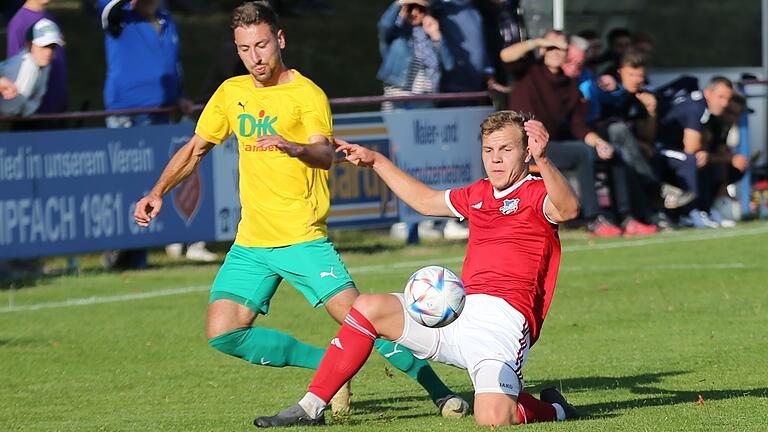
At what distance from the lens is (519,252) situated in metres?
7.63

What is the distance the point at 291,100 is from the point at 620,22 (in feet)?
48.1

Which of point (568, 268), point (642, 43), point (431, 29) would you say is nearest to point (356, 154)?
point (568, 268)

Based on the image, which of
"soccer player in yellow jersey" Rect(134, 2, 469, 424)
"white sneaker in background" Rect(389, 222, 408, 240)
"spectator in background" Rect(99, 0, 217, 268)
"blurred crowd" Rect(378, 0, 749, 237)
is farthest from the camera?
"white sneaker in background" Rect(389, 222, 408, 240)

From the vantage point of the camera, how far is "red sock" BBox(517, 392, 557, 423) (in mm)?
7422

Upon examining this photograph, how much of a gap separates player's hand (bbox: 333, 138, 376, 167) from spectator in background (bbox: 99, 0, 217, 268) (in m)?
7.21

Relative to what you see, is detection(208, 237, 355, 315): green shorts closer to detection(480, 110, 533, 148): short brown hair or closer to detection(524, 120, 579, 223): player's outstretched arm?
detection(480, 110, 533, 148): short brown hair

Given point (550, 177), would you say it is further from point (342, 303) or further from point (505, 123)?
point (342, 303)

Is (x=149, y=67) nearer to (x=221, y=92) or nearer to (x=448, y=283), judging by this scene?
(x=221, y=92)

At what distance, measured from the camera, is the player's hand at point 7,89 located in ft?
45.2

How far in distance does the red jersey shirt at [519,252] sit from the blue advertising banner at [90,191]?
6817 mm

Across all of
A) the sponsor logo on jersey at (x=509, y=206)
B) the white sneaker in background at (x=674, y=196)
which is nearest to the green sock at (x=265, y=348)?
the sponsor logo on jersey at (x=509, y=206)

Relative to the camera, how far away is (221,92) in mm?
8273

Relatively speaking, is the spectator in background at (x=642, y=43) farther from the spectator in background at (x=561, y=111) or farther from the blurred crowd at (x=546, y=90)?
the spectator in background at (x=561, y=111)

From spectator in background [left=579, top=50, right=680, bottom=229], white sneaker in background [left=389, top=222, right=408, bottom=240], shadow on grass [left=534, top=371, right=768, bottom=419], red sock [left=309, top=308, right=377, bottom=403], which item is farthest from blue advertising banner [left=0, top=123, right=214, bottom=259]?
red sock [left=309, top=308, right=377, bottom=403]
